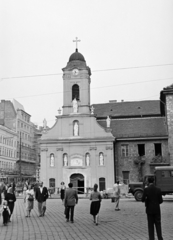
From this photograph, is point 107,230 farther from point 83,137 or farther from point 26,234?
point 83,137

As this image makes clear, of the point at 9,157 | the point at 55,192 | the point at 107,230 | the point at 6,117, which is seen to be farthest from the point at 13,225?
the point at 6,117

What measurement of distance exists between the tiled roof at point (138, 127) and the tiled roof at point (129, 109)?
4820 millimetres

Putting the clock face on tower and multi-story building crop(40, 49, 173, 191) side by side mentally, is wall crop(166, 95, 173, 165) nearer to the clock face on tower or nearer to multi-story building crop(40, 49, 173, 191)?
multi-story building crop(40, 49, 173, 191)

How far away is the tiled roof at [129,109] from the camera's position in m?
51.1

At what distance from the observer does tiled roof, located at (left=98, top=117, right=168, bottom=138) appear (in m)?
42.4

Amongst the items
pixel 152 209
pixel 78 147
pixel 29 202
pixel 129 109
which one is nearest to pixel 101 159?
pixel 78 147

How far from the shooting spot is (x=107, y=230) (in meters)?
11.1

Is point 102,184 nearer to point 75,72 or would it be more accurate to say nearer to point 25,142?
point 75,72

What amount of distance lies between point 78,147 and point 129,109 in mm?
14049

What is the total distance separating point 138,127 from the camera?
44.2 meters

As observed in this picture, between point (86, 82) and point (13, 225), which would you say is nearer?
point (13, 225)

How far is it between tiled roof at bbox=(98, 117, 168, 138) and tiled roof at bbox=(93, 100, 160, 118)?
4820 millimetres

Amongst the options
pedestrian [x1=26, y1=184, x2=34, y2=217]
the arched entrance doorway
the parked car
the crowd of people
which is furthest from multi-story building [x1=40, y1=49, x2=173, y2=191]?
pedestrian [x1=26, y1=184, x2=34, y2=217]

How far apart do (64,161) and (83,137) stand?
4.27m
